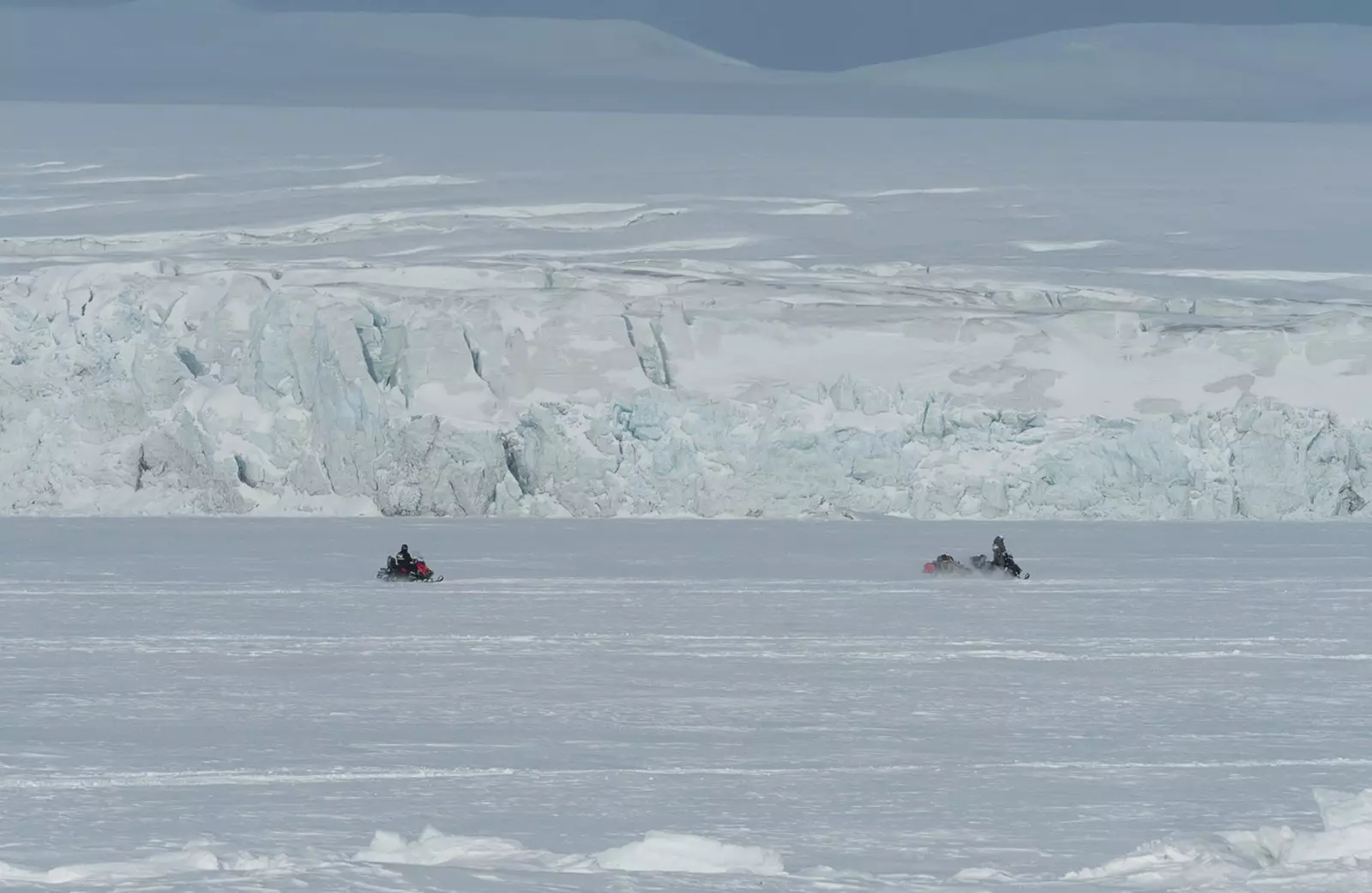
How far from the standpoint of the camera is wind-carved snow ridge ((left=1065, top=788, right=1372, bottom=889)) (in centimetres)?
546

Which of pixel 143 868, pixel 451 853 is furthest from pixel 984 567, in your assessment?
pixel 143 868

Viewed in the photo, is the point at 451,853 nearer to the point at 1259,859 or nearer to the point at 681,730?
the point at 1259,859

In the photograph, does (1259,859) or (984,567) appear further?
(984,567)

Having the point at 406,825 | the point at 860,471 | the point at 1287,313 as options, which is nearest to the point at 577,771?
the point at 406,825

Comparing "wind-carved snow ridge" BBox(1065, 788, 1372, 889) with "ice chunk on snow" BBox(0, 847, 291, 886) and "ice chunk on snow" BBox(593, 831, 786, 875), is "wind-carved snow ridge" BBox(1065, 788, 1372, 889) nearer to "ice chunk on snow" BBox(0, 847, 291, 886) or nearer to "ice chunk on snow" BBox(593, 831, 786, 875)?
"ice chunk on snow" BBox(593, 831, 786, 875)

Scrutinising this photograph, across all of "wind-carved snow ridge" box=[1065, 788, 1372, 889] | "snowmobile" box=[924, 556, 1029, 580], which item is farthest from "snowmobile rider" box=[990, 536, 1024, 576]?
"wind-carved snow ridge" box=[1065, 788, 1372, 889]

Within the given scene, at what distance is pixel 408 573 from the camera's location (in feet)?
52.7

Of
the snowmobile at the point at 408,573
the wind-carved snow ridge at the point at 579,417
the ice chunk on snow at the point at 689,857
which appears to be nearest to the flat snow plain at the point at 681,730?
the ice chunk on snow at the point at 689,857

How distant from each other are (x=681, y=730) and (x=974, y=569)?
893 cm

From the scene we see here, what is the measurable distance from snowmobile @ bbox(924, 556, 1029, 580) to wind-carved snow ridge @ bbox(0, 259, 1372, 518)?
481 centimetres

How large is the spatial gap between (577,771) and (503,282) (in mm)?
21372

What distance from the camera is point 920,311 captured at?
27.6 m

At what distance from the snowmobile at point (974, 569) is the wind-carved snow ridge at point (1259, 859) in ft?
35.9

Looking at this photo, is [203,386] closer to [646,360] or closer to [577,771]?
[646,360]
